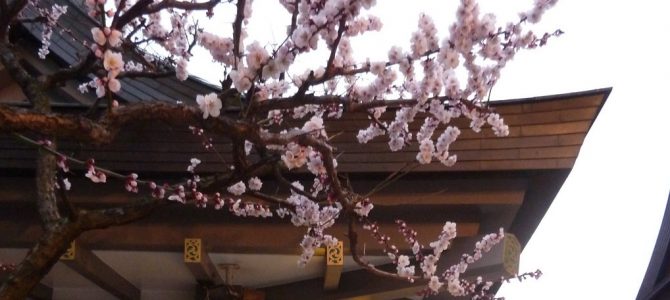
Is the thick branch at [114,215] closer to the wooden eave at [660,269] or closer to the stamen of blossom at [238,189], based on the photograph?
the stamen of blossom at [238,189]

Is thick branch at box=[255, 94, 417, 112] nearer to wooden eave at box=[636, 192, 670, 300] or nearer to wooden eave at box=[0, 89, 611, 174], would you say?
wooden eave at box=[0, 89, 611, 174]

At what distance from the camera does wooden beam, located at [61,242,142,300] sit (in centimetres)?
445

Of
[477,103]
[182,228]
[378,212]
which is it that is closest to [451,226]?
[378,212]

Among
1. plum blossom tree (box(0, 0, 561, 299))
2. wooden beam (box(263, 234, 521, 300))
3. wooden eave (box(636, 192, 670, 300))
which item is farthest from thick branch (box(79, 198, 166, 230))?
wooden eave (box(636, 192, 670, 300))

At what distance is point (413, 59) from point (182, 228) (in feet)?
7.17

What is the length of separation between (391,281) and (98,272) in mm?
1777

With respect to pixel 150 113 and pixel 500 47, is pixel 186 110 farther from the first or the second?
pixel 500 47

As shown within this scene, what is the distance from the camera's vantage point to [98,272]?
4.80 m

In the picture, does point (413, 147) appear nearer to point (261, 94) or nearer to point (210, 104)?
point (261, 94)

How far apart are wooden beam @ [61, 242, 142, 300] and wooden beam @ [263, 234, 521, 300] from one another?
0.94 meters

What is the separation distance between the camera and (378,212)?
4488mm

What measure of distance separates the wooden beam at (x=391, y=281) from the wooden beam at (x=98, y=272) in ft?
3.09

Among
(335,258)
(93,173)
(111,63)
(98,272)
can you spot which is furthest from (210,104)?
(98,272)

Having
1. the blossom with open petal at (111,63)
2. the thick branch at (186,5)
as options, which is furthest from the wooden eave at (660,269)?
the blossom with open petal at (111,63)
